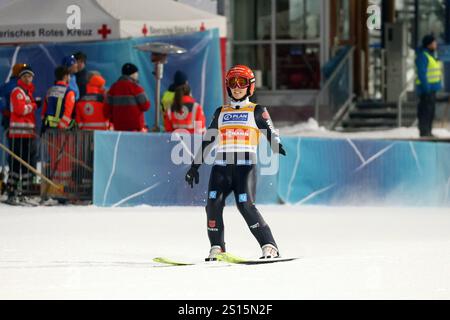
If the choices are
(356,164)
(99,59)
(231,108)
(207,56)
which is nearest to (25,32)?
(99,59)

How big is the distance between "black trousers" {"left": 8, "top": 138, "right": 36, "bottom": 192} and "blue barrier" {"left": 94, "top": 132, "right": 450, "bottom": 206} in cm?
108

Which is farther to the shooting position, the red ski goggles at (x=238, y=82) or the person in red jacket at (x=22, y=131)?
the person in red jacket at (x=22, y=131)

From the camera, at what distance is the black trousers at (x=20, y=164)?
61.5 feet

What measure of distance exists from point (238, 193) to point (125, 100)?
24.8 feet

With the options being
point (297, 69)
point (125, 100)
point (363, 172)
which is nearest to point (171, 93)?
point (125, 100)

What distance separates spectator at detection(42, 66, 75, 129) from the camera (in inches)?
735

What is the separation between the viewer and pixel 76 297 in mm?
9773

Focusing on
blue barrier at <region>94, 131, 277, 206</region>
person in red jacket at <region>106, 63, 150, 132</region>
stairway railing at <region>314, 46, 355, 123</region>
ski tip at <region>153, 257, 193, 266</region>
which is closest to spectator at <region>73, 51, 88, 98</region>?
person in red jacket at <region>106, 63, 150, 132</region>

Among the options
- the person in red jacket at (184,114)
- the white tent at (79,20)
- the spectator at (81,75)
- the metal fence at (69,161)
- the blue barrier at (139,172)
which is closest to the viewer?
the blue barrier at (139,172)

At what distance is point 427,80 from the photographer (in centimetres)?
2323

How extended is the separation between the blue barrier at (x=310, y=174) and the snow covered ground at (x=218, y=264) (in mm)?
336

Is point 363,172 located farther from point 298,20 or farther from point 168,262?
point 298,20

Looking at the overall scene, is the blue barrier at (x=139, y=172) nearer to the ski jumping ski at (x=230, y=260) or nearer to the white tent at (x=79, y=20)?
the white tent at (x=79, y=20)

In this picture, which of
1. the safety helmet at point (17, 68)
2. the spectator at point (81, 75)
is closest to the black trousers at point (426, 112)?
the spectator at point (81, 75)
